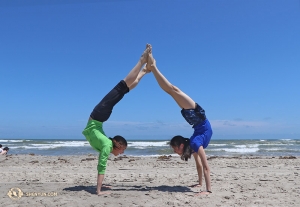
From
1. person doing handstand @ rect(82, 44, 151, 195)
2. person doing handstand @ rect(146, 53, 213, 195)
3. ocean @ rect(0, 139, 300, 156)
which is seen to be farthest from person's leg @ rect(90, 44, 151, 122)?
ocean @ rect(0, 139, 300, 156)

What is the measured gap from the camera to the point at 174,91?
17.2ft

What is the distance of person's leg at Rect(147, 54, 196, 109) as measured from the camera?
16.7ft

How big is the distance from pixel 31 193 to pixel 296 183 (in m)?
5.35

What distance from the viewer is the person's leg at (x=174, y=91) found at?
16.7 feet

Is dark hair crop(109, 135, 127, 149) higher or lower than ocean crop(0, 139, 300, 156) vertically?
higher

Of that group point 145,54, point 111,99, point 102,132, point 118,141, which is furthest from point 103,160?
point 145,54

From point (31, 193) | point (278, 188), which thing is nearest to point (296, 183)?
point (278, 188)

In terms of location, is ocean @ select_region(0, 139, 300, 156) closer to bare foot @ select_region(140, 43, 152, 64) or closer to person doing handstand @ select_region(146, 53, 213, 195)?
bare foot @ select_region(140, 43, 152, 64)
